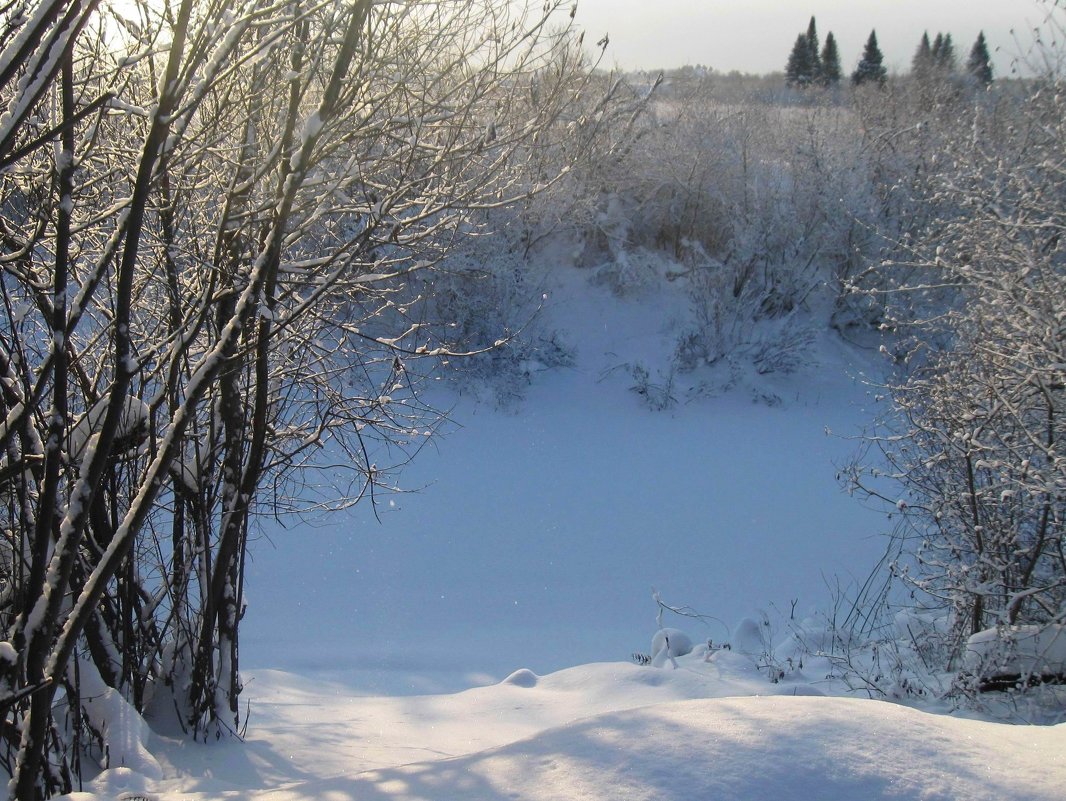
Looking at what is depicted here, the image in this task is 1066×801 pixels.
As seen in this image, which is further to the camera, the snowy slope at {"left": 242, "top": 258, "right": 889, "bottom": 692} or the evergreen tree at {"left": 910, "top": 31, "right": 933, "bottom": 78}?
the evergreen tree at {"left": 910, "top": 31, "right": 933, "bottom": 78}

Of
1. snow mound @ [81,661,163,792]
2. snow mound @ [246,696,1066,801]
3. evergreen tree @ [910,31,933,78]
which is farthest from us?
evergreen tree @ [910,31,933,78]

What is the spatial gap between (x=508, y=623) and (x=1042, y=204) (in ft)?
18.8

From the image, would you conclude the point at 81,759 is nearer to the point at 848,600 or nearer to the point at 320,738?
the point at 320,738

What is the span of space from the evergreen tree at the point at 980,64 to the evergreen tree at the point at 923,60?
4.13 ft

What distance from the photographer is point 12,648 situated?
2164 mm

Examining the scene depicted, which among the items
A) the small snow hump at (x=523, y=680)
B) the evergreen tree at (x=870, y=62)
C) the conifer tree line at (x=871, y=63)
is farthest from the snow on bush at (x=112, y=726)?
the evergreen tree at (x=870, y=62)

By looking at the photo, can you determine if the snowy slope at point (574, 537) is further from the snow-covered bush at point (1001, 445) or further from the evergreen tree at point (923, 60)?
the evergreen tree at point (923, 60)

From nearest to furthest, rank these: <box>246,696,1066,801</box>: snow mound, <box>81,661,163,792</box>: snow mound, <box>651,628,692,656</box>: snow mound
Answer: <box>246,696,1066,801</box>: snow mound → <box>81,661,163,792</box>: snow mound → <box>651,628,692,656</box>: snow mound

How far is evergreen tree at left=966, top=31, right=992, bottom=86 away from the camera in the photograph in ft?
85.4

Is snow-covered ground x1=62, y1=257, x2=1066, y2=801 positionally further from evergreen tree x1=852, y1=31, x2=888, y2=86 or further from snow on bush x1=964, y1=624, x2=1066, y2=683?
evergreen tree x1=852, y1=31, x2=888, y2=86

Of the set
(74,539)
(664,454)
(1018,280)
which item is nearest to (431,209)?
(74,539)

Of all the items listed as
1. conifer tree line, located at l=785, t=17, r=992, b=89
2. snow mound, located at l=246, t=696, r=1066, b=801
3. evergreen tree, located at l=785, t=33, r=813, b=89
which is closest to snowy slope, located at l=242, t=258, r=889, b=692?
snow mound, located at l=246, t=696, r=1066, b=801

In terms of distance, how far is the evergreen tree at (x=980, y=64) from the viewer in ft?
85.4

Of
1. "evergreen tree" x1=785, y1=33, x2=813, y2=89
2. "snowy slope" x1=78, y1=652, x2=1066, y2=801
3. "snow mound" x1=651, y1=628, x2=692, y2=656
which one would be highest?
"evergreen tree" x1=785, y1=33, x2=813, y2=89
